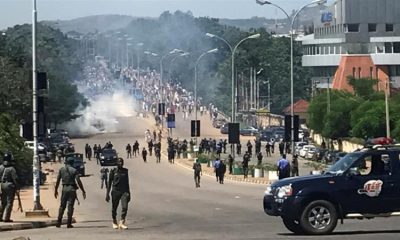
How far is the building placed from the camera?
133 meters

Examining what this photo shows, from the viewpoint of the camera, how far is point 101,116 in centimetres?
15225

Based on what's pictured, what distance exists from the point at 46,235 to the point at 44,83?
26.4 ft

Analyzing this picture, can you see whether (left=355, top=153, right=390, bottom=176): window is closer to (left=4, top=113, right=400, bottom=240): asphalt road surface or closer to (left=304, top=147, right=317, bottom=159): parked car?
(left=4, top=113, right=400, bottom=240): asphalt road surface

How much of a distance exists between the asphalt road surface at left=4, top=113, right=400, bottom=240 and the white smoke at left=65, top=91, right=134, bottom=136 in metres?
70.9

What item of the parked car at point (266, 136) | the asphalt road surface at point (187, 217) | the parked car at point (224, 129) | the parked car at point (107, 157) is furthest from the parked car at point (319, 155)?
the parked car at point (224, 129)

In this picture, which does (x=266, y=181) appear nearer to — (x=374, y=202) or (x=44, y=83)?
(x=44, y=83)

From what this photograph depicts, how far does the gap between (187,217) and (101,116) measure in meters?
122

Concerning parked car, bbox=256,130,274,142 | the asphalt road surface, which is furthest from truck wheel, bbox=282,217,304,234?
parked car, bbox=256,130,274,142

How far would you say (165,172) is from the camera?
69.4 metres

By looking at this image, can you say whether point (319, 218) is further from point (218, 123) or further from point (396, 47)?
point (396, 47)

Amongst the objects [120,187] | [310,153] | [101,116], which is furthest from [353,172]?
[101,116]

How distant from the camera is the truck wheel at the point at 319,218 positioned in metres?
22.3

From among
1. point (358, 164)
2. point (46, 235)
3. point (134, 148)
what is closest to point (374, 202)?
point (358, 164)

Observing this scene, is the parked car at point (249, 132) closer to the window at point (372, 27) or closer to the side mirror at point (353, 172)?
the window at point (372, 27)
